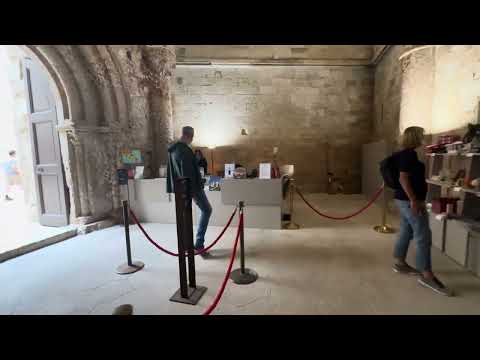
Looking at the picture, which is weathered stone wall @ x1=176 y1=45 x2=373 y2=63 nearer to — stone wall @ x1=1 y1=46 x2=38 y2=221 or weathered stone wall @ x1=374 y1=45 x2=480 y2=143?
weathered stone wall @ x1=374 y1=45 x2=480 y2=143

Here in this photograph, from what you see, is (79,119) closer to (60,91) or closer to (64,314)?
(60,91)

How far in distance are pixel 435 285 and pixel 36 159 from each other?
6.61 meters

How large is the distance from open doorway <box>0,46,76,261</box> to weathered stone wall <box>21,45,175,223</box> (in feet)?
0.95

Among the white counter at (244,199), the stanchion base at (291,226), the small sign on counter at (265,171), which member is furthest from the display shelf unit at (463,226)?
the small sign on counter at (265,171)

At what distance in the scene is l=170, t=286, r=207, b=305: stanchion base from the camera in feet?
7.00

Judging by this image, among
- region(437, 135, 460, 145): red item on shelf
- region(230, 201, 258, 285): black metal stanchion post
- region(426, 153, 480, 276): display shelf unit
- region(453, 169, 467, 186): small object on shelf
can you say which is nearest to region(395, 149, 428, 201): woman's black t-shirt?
region(426, 153, 480, 276): display shelf unit

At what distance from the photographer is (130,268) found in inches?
111

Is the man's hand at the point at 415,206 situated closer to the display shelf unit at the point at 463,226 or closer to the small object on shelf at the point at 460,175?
the display shelf unit at the point at 463,226

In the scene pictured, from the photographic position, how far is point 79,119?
4.23m

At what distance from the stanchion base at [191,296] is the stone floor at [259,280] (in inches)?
2.0

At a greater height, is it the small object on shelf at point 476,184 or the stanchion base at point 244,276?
the small object on shelf at point 476,184

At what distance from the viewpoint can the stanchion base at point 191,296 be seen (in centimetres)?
213
